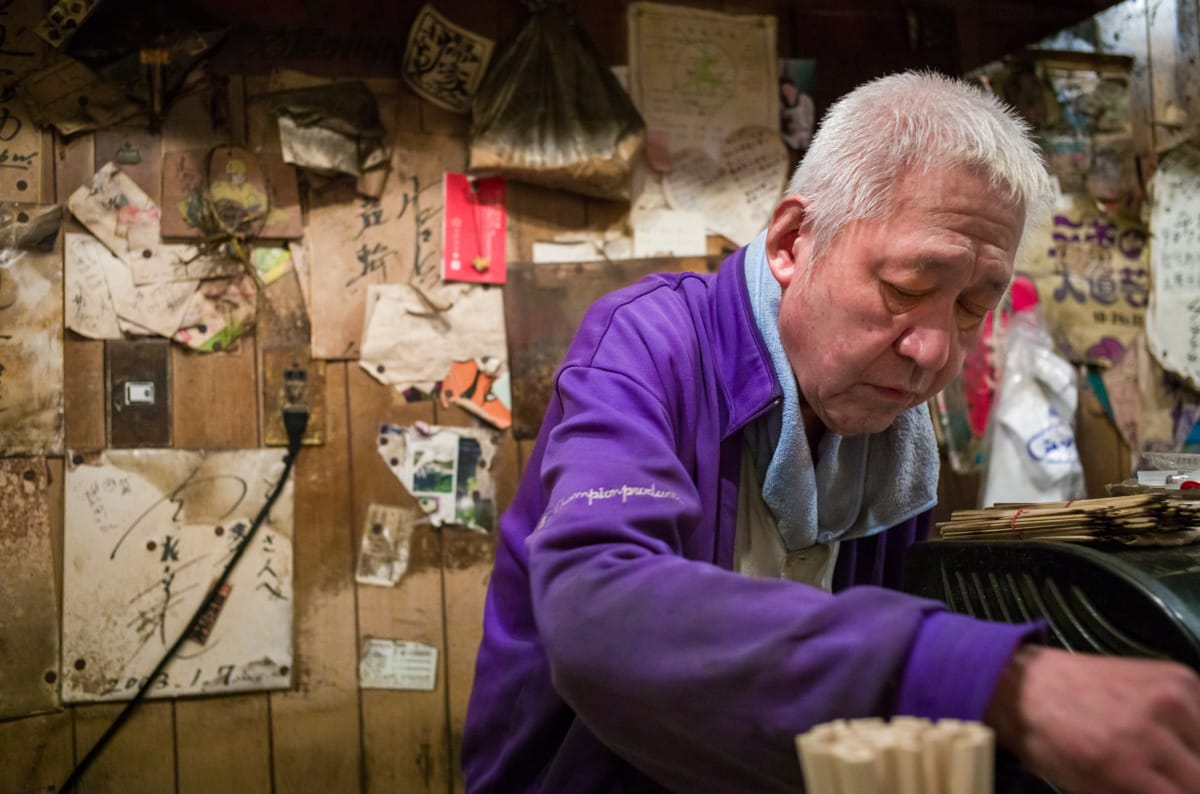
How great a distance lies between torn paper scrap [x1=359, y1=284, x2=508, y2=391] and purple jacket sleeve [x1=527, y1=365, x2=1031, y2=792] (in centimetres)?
136

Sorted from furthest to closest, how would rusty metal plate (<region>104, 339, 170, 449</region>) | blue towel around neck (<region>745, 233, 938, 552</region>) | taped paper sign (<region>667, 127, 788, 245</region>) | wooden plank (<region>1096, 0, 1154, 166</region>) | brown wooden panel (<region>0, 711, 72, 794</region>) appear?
1. wooden plank (<region>1096, 0, 1154, 166</region>)
2. taped paper sign (<region>667, 127, 788, 245</region>)
3. rusty metal plate (<region>104, 339, 170, 449</region>)
4. brown wooden panel (<region>0, 711, 72, 794</region>)
5. blue towel around neck (<region>745, 233, 938, 552</region>)

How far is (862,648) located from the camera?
56cm

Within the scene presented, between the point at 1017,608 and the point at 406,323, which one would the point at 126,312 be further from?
the point at 1017,608

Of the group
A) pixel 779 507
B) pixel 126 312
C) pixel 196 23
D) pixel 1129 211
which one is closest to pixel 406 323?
pixel 126 312

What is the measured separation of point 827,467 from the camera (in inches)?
40.6

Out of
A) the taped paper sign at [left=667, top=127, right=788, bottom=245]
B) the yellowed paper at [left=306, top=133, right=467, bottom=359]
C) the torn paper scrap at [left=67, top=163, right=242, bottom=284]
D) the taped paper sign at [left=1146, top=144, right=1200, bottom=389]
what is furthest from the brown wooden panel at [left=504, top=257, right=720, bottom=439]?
the taped paper sign at [left=1146, top=144, right=1200, bottom=389]

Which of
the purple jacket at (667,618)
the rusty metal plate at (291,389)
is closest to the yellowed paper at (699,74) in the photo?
the rusty metal plate at (291,389)

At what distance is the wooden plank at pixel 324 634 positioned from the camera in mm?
1905

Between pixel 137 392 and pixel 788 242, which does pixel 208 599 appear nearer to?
pixel 137 392

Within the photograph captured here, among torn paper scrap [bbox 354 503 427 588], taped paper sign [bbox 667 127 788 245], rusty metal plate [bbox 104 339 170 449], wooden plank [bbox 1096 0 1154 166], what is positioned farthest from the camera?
wooden plank [bbox 1096 0 1154 166]

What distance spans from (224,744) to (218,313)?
88 cm

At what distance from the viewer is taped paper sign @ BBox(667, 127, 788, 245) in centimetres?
221

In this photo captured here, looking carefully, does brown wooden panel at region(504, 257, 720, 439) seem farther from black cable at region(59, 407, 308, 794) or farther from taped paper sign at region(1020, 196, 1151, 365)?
taped paper sign at region(1020, 196, 1151, 365)

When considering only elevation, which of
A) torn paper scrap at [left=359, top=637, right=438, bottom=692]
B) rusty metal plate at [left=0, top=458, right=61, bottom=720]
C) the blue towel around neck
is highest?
the blue towel around neck
